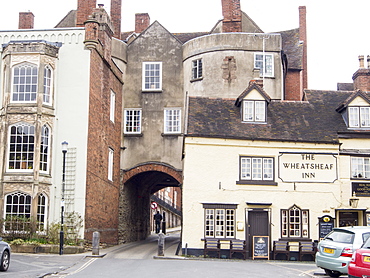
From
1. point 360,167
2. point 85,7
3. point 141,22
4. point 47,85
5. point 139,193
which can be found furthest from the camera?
point 141,22

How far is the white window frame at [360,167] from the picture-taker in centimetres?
2623

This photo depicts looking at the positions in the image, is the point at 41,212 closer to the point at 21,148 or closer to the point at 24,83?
the point at 21,148

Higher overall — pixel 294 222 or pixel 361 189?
pixel 361 189

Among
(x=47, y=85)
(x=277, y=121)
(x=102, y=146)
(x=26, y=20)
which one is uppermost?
(x=26, y=20)

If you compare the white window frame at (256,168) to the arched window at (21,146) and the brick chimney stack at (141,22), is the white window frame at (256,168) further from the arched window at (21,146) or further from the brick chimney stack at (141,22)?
the brick chimney stack at (141,22)

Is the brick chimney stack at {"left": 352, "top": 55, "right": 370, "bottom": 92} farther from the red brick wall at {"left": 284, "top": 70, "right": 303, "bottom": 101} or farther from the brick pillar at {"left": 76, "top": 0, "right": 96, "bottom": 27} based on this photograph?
the brick pillar at {"left": 76, "top": 0, "right": 96, "bottom": 27}

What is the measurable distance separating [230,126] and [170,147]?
6.96 metres

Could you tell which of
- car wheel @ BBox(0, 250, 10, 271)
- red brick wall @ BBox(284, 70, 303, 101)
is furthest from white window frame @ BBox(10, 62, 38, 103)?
red brick wall @ BBox(284, 70, 303, 101)

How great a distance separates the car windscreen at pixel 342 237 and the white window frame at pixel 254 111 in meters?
10.9

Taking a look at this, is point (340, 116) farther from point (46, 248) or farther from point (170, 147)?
point (46, 248)

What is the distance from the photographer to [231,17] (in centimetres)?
3303

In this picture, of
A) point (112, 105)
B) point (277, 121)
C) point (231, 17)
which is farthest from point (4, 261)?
point (231, 17)

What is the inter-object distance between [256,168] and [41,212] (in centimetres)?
1035

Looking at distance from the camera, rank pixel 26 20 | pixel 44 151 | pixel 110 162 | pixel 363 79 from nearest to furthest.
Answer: pixel 44 151 → pixel 110 162 → pixel 363 79 → pixel 26 20
